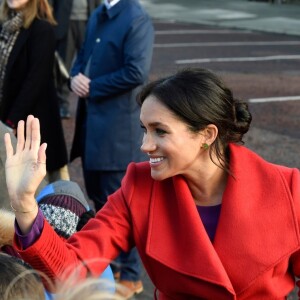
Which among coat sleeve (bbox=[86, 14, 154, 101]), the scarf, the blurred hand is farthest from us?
the scarf

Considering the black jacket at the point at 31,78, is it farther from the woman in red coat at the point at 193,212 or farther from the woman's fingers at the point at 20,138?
the woman's fingers at the point at 20,138

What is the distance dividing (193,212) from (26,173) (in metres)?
0.55

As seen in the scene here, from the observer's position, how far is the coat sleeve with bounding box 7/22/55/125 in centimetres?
509

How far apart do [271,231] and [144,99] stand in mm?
580

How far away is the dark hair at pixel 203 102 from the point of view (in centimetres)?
266

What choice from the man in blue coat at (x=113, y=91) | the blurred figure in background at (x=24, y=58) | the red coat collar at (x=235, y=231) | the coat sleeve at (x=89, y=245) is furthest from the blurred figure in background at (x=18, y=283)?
the blurred figure in background at (x=24, y=58)

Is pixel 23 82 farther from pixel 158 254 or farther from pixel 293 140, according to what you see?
pixel 293 140

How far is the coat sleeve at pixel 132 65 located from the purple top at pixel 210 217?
2.04 meters

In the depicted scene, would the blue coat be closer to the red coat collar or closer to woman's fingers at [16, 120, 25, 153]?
the red coat collar

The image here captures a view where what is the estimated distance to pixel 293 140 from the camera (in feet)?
27.9

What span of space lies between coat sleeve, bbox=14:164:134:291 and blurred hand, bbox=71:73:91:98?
208 centimetres

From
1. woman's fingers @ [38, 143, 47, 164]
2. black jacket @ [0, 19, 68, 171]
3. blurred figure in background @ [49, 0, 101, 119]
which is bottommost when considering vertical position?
blurred figure in background @ [49, 0, 101, 119]

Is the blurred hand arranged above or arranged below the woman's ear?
below

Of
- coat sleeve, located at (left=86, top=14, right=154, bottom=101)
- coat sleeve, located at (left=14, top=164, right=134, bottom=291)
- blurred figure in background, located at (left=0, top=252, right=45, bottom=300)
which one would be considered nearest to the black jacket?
coat sleeve, located at (left=86, top=14, right=154, bottom=101)
